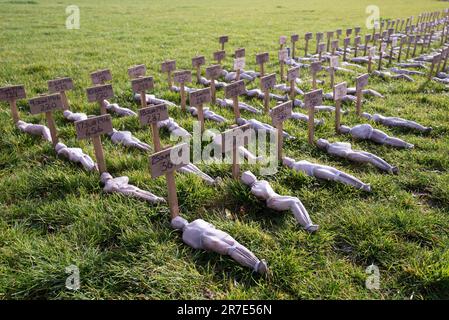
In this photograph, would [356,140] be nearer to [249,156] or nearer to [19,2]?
[249,156]

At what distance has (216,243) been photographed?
2973 mm

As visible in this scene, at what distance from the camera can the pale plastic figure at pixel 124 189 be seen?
364 centimetres

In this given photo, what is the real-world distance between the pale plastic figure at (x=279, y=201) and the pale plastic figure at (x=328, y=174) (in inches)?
25.1

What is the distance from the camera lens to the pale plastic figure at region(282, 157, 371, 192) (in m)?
3.91

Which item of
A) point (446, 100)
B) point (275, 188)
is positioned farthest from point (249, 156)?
point (446, 100)

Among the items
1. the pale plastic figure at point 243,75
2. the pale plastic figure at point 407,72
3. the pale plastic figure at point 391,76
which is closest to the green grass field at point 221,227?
the pale plastic figure at point 243,75

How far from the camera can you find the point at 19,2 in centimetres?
2761

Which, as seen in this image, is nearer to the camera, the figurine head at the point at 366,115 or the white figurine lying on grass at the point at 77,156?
the white figurine lying on grass at the point at 77,156

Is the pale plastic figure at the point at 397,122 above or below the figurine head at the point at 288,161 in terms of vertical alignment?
above

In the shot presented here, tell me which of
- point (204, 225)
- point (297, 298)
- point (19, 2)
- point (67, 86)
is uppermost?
point (19, 2)

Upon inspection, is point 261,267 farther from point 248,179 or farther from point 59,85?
point 59,85

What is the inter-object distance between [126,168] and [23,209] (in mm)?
1198

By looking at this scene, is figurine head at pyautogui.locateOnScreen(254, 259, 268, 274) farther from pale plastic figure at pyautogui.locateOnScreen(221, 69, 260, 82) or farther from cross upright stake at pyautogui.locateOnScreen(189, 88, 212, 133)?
pale plastic figure at pyautogui.locateOnScreen(221, 69, 260, 82)

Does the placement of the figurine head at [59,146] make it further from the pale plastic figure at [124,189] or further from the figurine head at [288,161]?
the figurine head at [288,161]
